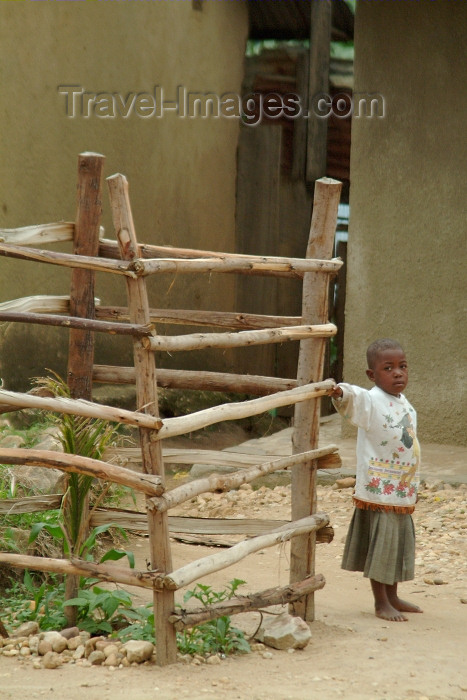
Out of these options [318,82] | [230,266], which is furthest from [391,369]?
[318,82]

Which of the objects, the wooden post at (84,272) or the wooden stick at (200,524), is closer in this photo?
the wooden stick at (200,524)

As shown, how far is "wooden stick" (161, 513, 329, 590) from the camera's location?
3086mm

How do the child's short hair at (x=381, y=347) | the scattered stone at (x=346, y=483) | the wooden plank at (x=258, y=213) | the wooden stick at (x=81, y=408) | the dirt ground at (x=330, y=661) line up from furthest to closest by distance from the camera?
the wooden plank at (x=258, y=213), the scattered stone at (x=346, y=483), the child's short hair at (x=381, y=347), the wooden stick at (x=81, y=408), the dirt ground at (x=330, y=661)

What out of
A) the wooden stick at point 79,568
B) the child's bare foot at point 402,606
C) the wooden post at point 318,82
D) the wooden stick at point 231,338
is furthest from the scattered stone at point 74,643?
the wooden post at point 318,82

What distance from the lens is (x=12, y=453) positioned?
309 cm

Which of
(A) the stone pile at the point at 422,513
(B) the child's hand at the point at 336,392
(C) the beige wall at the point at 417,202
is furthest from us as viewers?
(C) the beige wall at the point at 417,202

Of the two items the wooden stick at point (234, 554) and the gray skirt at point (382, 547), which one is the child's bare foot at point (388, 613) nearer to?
the gray skirt at point (382, 547)

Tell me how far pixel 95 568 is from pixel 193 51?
598cm

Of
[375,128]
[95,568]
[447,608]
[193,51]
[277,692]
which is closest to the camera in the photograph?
[277,692]

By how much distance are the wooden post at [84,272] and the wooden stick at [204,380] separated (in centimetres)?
8

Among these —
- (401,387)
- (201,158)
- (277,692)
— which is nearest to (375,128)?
(201,158)

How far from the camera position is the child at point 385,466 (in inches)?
144

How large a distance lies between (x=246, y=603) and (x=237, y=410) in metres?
0.70

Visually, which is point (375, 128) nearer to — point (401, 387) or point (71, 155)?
point (71, 155)
